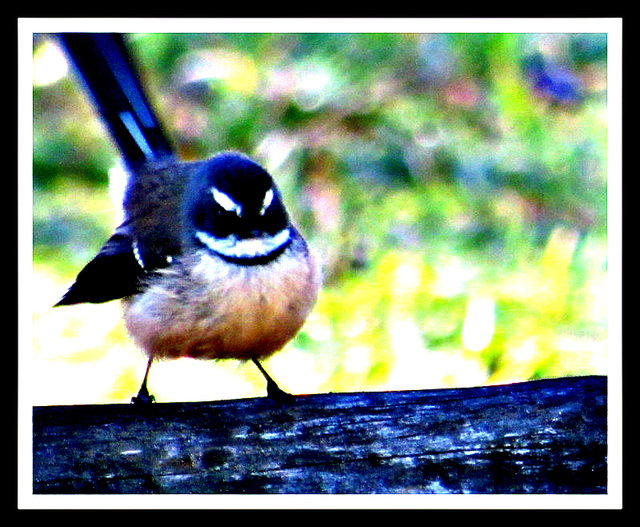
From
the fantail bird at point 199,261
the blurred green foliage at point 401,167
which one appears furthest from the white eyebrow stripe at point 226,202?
the blurred green foliage at point 401,167

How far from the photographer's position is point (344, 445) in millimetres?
3207

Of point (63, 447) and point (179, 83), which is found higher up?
point (179, 83)

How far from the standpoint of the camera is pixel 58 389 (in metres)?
5.19

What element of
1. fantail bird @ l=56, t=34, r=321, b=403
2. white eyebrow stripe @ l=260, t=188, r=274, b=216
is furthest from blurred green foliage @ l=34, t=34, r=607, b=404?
white eyebrow stripe @ l=260, t=188, r=274, b=216

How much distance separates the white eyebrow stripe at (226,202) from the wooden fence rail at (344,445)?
0.77 meters

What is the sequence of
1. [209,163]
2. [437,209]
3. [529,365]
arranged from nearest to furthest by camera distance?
1. [209,163]
2. [529,365]
3. [437,209]

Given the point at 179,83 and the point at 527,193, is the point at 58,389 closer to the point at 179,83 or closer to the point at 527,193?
the point at 179,83

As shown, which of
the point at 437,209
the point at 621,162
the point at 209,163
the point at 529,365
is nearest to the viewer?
the point at 621,162

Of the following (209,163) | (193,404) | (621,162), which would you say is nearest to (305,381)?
(209,163)

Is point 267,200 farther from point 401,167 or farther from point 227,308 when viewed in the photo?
point 401,167

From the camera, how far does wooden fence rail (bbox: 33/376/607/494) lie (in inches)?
124

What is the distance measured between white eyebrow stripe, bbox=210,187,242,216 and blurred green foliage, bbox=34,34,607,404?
5.44ft

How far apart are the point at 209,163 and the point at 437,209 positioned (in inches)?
93.2

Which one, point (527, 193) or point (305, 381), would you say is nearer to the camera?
point (305, 381)
